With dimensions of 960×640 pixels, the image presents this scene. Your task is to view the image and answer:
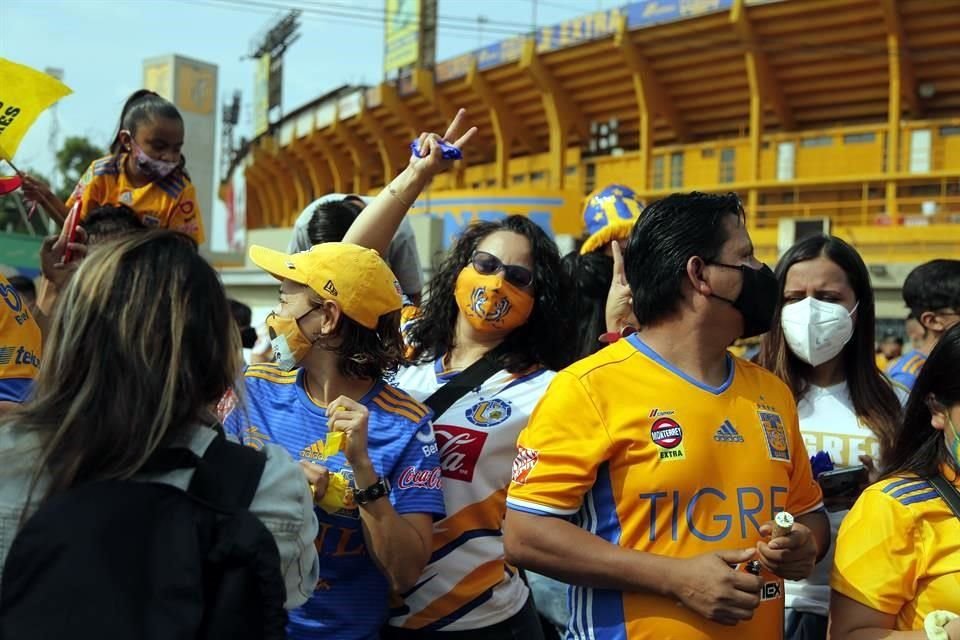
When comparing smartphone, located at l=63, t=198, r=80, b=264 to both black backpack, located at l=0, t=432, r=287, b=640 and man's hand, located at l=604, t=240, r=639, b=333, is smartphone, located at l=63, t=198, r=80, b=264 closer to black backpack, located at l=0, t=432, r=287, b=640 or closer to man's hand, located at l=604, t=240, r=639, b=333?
man's hand, located at l=604, t=240, r=639, b=333

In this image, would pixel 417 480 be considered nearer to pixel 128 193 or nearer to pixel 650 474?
pixel 650 474

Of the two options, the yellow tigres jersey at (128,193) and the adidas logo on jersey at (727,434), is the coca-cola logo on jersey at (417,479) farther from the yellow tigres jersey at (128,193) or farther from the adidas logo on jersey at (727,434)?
the yellow tigres jersey at (128,193)

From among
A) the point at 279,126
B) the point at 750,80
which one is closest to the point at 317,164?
the point at 279,126

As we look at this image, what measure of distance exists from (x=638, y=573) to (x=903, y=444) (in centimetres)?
93

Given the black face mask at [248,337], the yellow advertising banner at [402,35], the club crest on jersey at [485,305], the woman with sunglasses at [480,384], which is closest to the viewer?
the woman with sunglasses at [480,384]

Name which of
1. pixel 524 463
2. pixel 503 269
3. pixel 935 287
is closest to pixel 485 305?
pixel 503 269

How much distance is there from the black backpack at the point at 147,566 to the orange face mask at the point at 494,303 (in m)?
1.68

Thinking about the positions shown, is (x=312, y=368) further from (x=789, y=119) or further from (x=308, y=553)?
(x=789, y=119)

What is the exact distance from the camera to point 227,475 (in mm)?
1670

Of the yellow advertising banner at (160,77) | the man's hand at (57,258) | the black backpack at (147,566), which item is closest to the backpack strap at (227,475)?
the black backpack at (147,566)

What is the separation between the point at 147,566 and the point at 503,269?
6.39 ft

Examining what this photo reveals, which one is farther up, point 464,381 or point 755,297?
point 755,297

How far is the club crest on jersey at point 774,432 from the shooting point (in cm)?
244

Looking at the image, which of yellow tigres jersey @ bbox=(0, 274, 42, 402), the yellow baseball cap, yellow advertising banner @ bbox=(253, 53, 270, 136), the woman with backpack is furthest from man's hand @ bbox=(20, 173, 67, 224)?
yellow advertising banner @ bbox=(253, 53, 270, 136)
